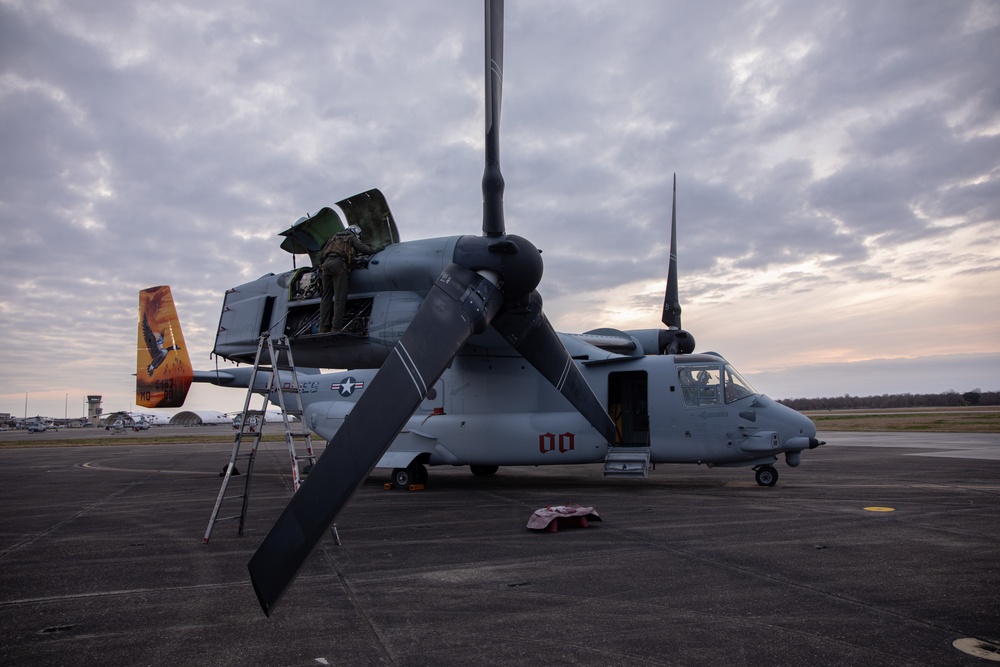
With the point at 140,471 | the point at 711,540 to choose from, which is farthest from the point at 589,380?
the point at 140,471

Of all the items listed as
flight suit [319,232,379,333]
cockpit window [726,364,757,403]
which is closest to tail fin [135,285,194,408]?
flight suit [319,232,379,333]

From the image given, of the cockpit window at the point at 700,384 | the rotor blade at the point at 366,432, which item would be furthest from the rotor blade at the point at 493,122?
the cockpit window at the point at 700,384

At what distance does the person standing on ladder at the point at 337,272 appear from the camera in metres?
10.9

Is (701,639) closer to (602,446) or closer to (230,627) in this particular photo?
(230,627)

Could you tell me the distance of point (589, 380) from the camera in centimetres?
1430

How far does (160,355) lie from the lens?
15.0 m

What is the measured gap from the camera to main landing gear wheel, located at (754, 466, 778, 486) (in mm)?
13016

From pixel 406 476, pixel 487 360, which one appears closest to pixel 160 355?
pixel 406 476

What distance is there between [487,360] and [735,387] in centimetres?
547

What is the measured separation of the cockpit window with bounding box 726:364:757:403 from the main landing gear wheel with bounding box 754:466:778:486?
158 centimetres

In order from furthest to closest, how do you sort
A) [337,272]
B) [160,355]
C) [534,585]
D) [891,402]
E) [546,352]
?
[891,402], [160,355], [546,352], [337,272], [534,585]

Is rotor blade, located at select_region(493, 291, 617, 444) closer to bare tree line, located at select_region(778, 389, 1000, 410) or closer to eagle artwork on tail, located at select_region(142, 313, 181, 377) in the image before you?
eagle artwork on tail, located at select_region(142, 313, 181, 377)

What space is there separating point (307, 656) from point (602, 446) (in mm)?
9930

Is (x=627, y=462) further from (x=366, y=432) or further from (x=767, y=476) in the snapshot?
(x=366, y=432)
